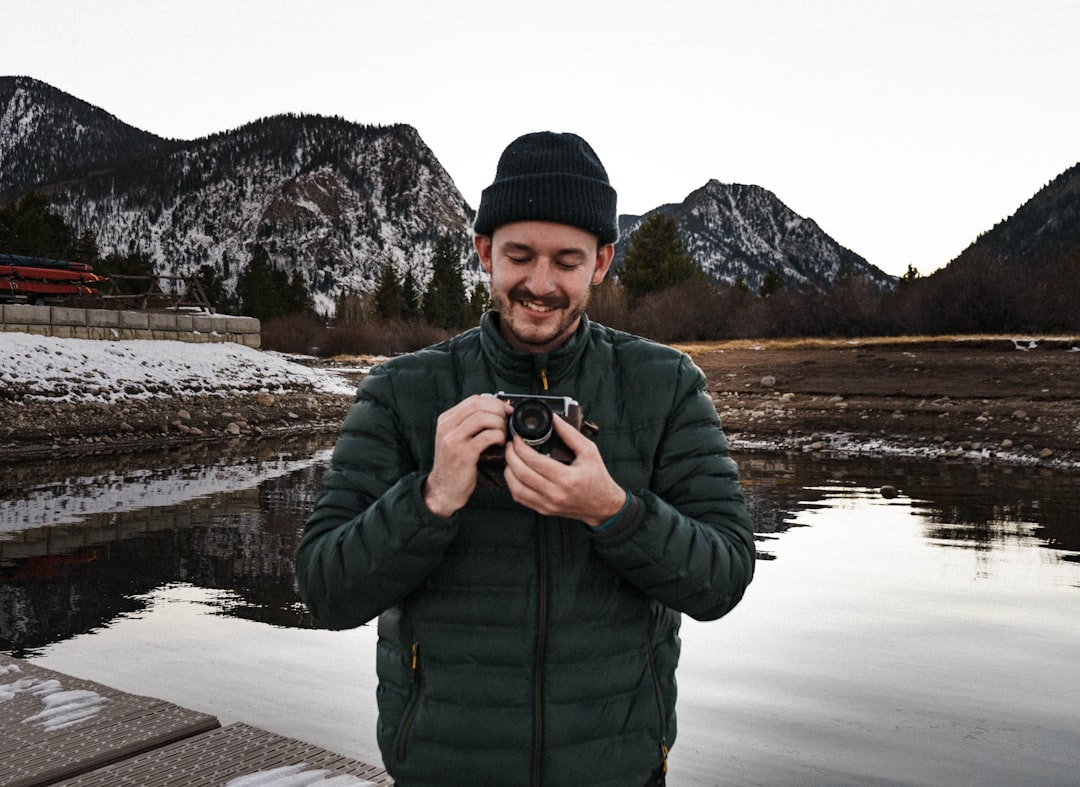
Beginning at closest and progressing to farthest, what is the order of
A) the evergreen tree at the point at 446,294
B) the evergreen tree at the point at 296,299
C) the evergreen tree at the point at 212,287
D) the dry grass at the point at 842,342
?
the dry grass at the point at 842,342, the evergreen tree at the point at 212,287, the evergreen tree at the point at 296,299, the evergreen tree at the point at 446,294

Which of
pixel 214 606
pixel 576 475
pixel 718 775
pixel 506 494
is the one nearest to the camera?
pixel 576 475

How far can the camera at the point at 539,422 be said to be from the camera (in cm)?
158

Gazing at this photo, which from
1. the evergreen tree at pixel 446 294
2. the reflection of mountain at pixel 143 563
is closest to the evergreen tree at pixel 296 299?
the evergreen tree at pixel 446 294

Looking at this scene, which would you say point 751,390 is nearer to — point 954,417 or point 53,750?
point 954,417

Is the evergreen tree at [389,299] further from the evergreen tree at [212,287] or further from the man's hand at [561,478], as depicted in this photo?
the man's hand at [561,478]

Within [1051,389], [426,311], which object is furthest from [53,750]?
[426,311]

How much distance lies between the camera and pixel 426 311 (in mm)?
102125

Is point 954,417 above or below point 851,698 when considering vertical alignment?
above

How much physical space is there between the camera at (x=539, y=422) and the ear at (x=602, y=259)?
0.45 m

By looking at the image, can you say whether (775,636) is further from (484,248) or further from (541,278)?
(541,278)

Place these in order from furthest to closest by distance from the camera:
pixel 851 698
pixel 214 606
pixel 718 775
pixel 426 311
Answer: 1. pixel 426 311
2. pixel 214 606
3. pixel 851 698
4. pixel 718 775

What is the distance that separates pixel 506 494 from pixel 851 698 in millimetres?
3891

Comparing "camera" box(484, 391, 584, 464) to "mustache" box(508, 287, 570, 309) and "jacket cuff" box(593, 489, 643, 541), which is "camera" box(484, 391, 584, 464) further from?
"mustache" box(508, 287, 570, 309)

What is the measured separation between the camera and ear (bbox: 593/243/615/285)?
6.58 ft
